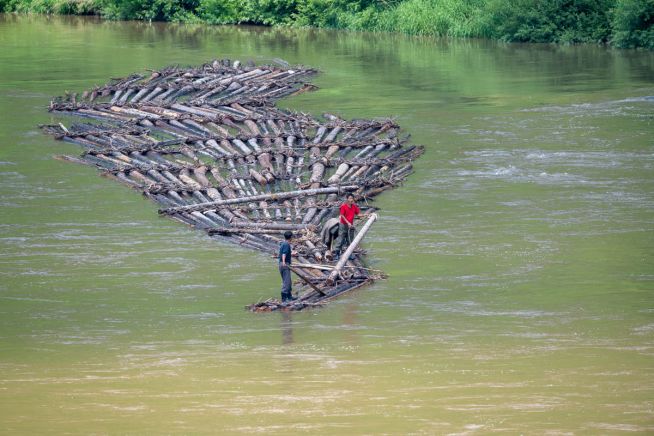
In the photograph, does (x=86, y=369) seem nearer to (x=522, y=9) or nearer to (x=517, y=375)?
(x=517, y=375)

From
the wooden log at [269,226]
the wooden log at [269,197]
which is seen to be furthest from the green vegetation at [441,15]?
the wooden log at [269,226]

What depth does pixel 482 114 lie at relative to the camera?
135 feet

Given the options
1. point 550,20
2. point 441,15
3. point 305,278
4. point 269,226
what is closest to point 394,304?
point 305,278

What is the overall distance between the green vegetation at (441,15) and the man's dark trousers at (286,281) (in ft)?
131

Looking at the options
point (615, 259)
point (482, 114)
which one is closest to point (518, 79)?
point (482, 114)

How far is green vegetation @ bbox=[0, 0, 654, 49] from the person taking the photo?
59.1 metres

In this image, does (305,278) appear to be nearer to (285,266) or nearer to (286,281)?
(286,281)

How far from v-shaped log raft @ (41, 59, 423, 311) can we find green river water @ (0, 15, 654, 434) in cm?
52

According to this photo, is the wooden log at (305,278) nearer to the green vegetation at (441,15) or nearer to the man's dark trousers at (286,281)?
the man's dark trousers at (286,281)

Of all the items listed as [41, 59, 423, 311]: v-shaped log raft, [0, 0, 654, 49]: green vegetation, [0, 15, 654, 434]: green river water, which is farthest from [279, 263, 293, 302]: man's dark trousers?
[0, 0, 654, 49]: green vegetation

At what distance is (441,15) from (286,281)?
4975 centimetres

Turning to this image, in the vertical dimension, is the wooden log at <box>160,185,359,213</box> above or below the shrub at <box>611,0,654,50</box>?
below

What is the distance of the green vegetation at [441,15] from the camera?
59125 millimetres

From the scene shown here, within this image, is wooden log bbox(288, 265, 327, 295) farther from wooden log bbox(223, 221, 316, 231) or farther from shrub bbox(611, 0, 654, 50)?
shrub bbox(611, 0, 654, 50)
